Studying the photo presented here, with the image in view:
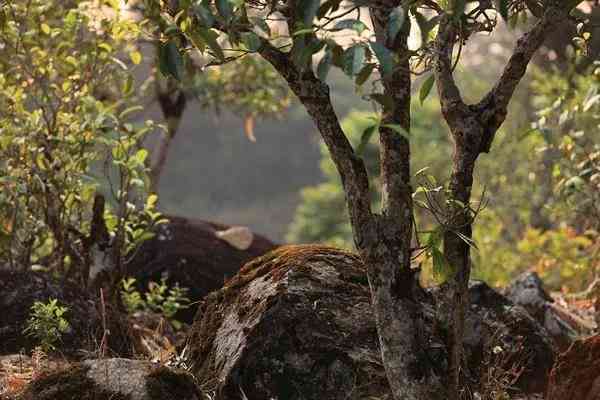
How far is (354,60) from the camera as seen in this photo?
2.88m

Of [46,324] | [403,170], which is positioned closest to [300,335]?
[403,170]

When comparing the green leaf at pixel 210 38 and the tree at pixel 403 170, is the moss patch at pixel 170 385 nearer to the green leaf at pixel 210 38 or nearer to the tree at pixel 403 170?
the tree at pixel 403 170

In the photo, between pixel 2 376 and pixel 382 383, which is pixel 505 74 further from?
pixel 2 376

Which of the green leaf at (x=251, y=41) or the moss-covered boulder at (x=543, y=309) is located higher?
the green leaf at (x=251, y=41)

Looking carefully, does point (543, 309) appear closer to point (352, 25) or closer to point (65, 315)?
point (65, 315)

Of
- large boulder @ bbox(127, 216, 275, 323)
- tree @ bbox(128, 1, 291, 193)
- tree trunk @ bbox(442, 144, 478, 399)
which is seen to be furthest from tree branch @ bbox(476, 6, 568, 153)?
tree @ bbox(128, 1, 291, 193)

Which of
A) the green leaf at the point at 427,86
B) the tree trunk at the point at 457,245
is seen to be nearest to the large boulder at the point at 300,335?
the tree trunk at the point at 457,245

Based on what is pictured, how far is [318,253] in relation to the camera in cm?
493

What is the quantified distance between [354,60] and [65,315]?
3497mm

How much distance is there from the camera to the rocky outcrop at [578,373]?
4.43 metres

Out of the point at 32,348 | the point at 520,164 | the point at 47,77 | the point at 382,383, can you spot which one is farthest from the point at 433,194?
the point at 520,164

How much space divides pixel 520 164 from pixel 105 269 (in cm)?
1209

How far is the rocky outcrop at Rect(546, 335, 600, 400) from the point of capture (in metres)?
4.43

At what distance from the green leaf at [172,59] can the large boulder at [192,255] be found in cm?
484
